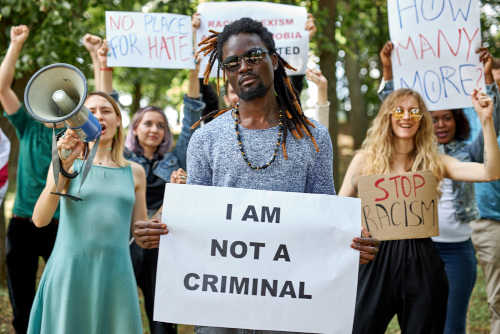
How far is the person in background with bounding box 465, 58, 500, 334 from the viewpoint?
4758 mm

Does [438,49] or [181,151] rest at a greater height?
[438,49]

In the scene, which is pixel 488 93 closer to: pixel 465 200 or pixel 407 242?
pixel 465 200

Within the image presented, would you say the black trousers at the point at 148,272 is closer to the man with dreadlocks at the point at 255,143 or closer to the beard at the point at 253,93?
the man with dreadlocks at the point at 255,143

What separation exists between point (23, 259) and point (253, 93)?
3.11 m

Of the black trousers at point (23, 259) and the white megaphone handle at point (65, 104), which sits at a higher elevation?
the white megaphone handle at point (65, 104)

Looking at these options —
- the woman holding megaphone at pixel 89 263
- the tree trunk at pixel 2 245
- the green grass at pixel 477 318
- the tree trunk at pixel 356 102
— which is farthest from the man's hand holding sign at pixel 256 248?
the tree trunk at pixel 356 102

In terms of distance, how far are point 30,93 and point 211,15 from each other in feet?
8.31

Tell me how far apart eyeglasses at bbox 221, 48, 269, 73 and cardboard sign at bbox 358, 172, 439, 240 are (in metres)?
1.26

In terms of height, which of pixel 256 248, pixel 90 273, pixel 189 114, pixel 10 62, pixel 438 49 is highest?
pixel 438 49

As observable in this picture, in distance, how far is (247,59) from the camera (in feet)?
8.22

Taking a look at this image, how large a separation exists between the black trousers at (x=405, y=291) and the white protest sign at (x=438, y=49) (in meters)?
1.41

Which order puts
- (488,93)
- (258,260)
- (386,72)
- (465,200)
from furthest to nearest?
(386,72) < (488,93) < (465,200) < (258,260)

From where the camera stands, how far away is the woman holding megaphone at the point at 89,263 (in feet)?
10.6

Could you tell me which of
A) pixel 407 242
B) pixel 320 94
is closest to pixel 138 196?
pixel 320 94
